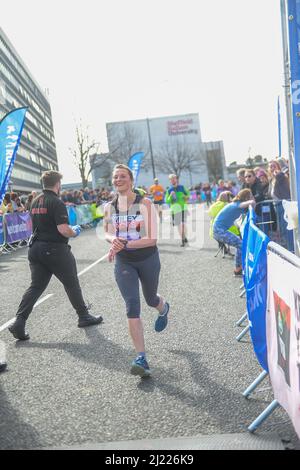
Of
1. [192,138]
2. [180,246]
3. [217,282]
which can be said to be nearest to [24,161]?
[192,138]

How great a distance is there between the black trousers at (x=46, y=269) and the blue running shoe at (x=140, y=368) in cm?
217

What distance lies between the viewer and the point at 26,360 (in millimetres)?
5555

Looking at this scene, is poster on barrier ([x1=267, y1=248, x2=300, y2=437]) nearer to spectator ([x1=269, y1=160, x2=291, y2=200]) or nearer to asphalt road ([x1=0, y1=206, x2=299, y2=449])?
asphalt road ([x1=0, y1=206, x2=299, y2=449])

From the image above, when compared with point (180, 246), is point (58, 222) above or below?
above

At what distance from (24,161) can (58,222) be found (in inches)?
3683

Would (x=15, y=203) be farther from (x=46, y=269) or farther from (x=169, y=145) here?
(x=169, y=145)

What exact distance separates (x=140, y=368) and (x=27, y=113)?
337ft

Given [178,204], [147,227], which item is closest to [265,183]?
[178,204]

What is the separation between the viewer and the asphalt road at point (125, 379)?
370cm

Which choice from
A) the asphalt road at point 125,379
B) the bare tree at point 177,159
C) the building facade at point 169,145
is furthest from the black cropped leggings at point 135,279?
the bare tree at point 177,159

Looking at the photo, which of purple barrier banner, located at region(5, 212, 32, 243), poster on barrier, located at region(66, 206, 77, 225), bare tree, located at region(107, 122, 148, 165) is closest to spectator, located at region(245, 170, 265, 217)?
purple barrier banner, located at region(5, 212, 32, 243)

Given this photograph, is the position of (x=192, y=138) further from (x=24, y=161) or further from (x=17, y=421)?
(x=17, y=421)

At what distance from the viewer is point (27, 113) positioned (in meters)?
102

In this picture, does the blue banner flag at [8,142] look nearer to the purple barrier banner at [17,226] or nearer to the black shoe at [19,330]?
the purple barrier banner at [17,226]
